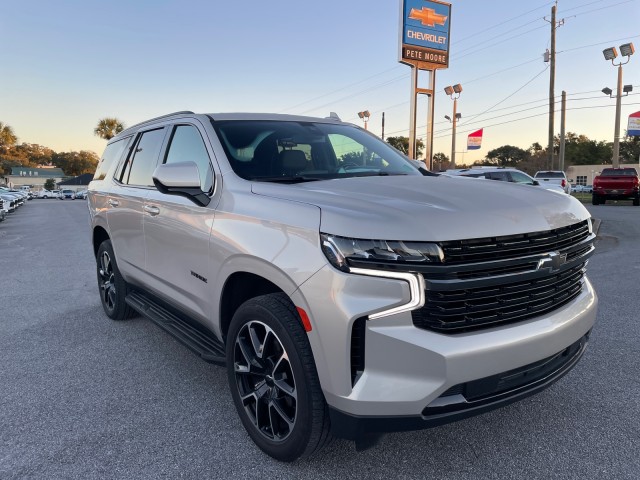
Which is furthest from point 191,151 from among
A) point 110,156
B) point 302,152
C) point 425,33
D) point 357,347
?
point 425,33

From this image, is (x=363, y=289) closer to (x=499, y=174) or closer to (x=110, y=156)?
(x=110, y=156)

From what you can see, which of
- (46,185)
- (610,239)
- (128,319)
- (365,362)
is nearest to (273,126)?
(365,362)

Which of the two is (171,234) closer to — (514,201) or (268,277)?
(268,277)

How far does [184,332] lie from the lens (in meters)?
3.40

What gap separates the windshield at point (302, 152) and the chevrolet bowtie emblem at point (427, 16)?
17.7m

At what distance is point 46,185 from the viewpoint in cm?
10894

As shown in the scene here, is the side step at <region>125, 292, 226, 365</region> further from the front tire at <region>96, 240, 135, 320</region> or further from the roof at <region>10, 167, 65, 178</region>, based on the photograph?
the roof at <region>10, 167, 65, 178</region>

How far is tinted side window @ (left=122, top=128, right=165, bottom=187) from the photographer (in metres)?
4.07

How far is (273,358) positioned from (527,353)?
1.24 metres

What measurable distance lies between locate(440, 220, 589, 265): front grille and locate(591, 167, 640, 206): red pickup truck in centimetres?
2280

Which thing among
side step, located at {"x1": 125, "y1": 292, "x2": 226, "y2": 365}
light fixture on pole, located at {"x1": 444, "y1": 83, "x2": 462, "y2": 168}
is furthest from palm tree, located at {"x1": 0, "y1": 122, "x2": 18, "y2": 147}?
side step, located at {"x1": 125, "y1": 292, "x2": 226, "y2": 365}

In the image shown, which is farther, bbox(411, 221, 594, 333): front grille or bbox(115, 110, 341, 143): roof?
bbox(115, 110, 341, 143): roof

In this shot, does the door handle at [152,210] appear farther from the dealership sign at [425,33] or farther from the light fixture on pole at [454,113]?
the light fixture on pole at [454,113]

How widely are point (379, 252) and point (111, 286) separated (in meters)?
3.97
